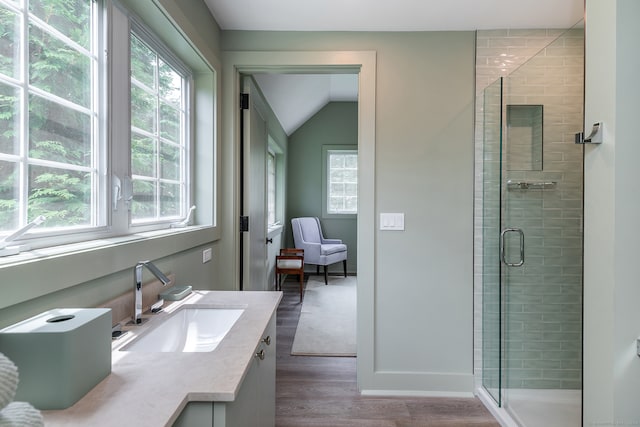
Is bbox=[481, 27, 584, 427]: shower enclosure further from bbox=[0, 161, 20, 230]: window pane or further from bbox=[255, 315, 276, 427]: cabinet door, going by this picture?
bbox=[0, 161, 20, 230]: window pane

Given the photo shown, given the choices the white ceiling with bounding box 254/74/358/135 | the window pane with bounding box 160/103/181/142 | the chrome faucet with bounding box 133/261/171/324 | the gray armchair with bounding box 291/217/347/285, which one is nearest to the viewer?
the chrome faucet with bounding box 133/261/171/324

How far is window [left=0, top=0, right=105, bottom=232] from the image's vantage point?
0.91 meters

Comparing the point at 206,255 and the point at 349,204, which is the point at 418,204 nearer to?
the point at 206,255

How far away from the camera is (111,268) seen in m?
1.14

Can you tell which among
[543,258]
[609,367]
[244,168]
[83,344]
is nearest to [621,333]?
[609,367]

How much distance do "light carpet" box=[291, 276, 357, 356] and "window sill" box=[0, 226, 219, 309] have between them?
1812mm

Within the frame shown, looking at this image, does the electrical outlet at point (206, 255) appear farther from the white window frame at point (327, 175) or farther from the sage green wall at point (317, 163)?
the white window frame at point (327, 175)

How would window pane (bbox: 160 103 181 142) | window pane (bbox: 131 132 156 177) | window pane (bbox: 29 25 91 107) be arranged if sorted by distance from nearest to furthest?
window pane (bbox: 29 25 91 107), window pane (bbox: 131 132 156 177), window pane (bbox: 160 103 181 142)

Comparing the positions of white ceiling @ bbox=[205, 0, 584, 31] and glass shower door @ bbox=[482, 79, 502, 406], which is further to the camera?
glass shower door @ bbox=[482, 79, 502, 406]

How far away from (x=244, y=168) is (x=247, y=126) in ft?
0.94

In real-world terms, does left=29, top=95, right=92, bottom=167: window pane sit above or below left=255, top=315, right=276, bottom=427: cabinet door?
above

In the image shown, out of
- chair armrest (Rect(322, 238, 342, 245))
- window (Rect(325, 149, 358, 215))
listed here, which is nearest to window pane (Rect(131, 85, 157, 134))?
chair armrest (Rect(322, 238, 342, 245))

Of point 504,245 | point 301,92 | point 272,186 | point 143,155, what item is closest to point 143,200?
point 143,155

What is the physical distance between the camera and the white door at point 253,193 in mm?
2371
